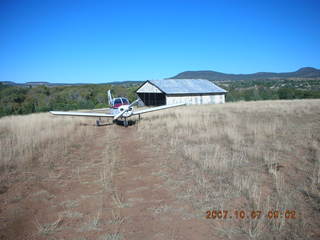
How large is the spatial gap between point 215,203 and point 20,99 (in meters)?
47.8

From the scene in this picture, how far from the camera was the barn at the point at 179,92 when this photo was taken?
36.7 metres

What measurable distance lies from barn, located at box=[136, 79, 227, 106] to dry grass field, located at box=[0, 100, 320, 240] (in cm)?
2670

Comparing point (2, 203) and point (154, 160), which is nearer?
point (2, 203)

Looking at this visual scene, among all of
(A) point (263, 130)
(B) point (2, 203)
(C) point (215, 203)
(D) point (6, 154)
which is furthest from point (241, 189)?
(D) point (6, 154)

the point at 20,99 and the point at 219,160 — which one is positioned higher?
the point at 20,99

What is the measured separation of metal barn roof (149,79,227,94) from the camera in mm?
37188

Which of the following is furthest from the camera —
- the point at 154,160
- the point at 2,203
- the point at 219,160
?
the point at 154,160

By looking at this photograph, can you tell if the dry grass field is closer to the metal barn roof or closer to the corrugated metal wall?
the corrugated metal wall

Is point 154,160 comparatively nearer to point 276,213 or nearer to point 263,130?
point 276,213

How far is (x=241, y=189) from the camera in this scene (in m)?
5.37

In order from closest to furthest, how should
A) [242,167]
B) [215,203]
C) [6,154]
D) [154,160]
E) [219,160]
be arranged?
[215,203] → [242,167] → [219,160] → [154,160] → [6,154]

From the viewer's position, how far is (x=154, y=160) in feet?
26.8

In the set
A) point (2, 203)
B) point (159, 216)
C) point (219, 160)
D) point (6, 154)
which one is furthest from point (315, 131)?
point (6, 154)
